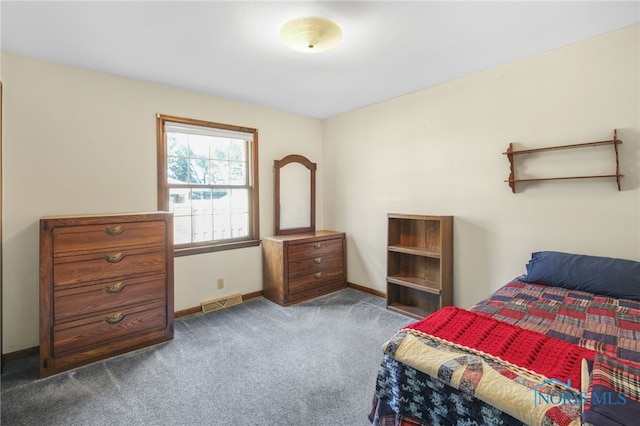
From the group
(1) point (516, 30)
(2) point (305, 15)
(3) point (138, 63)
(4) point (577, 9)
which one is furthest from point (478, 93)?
(3) point (138, 63)

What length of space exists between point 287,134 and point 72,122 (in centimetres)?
224

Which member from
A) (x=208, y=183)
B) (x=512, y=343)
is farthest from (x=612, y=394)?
(x=208, y=183)

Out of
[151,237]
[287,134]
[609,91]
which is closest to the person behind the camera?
[609,91]

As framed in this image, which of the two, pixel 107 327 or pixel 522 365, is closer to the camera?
pixel 522 365

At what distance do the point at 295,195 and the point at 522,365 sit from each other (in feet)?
10.9

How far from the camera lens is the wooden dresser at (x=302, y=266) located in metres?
3.45

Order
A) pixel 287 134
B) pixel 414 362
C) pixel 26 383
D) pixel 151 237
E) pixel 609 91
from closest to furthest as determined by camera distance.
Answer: pixel 414 362
pixel 26 383
pixel 609 91
pixel 151 237
pixel 287 134

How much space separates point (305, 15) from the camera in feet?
6.21

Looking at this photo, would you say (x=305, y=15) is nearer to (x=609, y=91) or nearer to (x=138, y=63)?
(x=138, y=63)

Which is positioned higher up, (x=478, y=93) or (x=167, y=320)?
(x=478, y=93)

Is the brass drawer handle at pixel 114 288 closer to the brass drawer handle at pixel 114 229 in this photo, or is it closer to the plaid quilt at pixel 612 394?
the brass drawer handle at pixel 114 229

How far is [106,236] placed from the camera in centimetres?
231

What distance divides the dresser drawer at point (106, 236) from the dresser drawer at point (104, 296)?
0.94 feet

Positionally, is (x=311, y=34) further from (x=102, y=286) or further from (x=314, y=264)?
(x=314, y=264)
